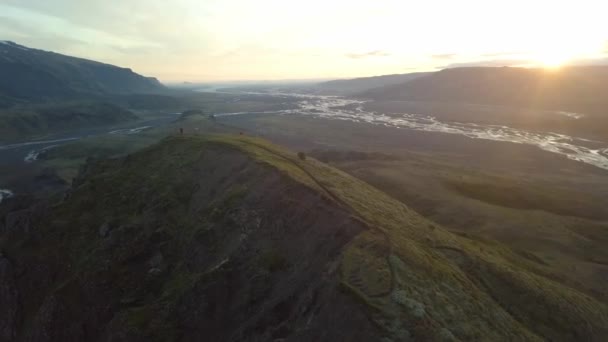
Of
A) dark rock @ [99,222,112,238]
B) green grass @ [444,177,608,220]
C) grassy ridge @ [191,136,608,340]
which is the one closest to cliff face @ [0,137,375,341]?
dark rock @ [99,222,112,238]

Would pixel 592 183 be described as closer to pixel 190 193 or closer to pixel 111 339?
pixel 190 193

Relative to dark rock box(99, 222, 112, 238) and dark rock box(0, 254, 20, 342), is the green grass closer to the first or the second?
dark rock box(99, 222, 112, 238)

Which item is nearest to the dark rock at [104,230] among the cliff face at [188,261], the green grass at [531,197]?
the cliff face at [188,261]

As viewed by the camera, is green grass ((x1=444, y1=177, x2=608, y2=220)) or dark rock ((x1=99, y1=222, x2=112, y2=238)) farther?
→ green grass ((x1=444, y1=177, x2=608, y2=220))

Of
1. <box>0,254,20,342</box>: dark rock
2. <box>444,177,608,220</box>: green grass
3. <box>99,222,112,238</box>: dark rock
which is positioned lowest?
<box>444,177,608,220</box>: green grass

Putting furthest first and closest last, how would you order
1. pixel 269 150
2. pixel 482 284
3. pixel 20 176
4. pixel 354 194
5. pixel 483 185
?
pixel 20 176 → pixel 483 185 → pixel 269 150 → pixel 354 194 → pixel 482 284

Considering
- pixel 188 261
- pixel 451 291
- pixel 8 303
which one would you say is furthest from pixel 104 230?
pixel 451 291

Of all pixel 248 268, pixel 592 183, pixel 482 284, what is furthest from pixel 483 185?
pixel 248 268

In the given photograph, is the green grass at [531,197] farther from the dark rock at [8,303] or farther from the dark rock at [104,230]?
the dark rock at [8,303]
